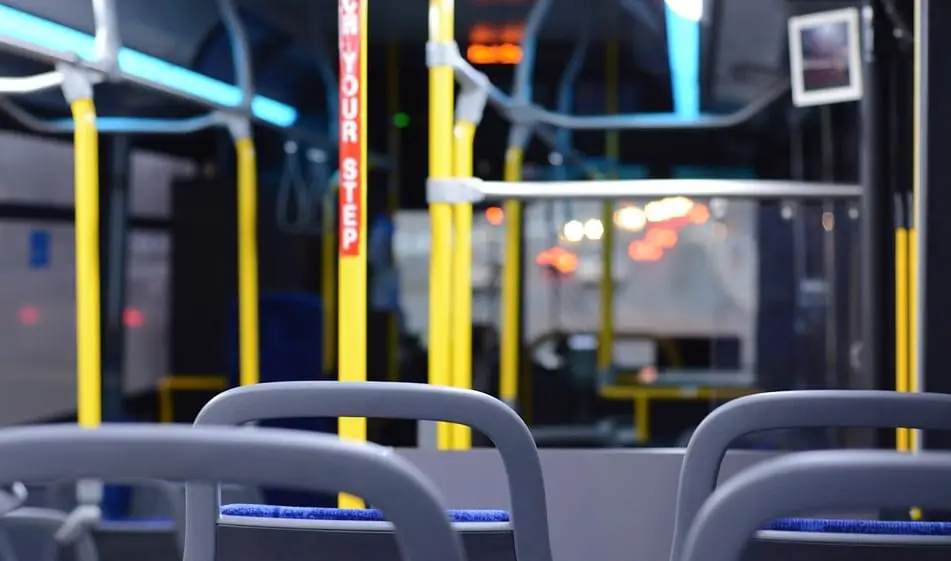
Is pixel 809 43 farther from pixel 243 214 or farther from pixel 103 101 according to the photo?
pixel 103 101

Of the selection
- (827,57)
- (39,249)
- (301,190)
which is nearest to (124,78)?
(827,57)

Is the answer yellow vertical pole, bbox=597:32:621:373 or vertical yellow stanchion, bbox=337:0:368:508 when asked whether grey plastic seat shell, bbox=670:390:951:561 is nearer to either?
vertical yellow stanchion, bbox=337:0:368:508

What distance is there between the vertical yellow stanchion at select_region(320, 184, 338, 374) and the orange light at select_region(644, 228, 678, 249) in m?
1.62

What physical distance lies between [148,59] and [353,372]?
2099mm

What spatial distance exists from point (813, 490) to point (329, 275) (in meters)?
4.92

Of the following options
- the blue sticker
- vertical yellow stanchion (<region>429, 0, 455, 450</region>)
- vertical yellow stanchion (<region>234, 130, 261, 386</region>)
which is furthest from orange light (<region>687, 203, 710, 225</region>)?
vertical yellow stanchion (<region>429, 0, 455, 450</region>)

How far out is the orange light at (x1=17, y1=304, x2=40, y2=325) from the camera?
4.42 metres

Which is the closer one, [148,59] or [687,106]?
[148,59]

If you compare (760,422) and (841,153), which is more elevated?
(841,153)

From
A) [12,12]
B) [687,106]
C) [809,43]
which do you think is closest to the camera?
[809,43]

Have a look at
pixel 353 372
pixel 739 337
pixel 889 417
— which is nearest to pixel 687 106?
pixel 739 337

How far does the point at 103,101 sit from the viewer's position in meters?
4.18

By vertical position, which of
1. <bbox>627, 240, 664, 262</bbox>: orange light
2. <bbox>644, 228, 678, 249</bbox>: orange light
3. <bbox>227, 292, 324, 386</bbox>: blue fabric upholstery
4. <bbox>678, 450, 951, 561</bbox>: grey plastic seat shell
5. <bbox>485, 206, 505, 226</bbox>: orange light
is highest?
<bbox>485, 206, 505, 226</bbox>: orange light

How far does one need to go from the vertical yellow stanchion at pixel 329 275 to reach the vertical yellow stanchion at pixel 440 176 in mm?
3139
